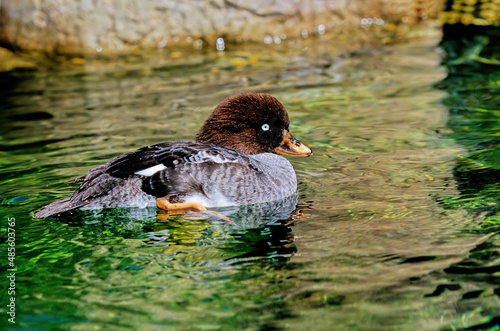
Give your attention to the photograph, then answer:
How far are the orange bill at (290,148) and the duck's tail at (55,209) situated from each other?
2.12 m

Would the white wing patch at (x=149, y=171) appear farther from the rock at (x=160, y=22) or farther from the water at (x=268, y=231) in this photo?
the rock at (x=160, y=22)

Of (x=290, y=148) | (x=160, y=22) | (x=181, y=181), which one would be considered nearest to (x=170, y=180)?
(x=181, y=181)

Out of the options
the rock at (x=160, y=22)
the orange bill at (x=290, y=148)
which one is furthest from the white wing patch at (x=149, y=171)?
the rock at (x=160, y=22)

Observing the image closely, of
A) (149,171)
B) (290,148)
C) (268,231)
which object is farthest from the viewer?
(290,148)

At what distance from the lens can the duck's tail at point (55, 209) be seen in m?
5.33

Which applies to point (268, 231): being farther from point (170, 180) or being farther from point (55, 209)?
point (55, 209)

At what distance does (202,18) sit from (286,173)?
634 centimetres

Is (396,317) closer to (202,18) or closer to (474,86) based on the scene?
→ (474,86)

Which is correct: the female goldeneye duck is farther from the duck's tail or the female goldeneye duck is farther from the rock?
the rock

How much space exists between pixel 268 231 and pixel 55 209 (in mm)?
1783

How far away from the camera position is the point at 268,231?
520cm

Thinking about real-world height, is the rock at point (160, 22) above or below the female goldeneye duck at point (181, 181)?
above

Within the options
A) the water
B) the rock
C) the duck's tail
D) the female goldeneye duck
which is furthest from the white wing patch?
the rock

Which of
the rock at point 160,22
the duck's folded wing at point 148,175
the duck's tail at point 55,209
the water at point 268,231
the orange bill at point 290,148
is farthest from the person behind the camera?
the rock at point 160,22
